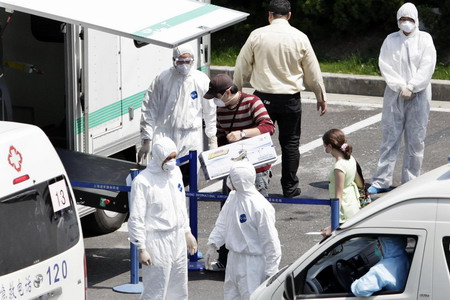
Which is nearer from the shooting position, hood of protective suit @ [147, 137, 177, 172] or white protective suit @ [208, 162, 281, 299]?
white protective suit @ [208, 162, 281, 299]

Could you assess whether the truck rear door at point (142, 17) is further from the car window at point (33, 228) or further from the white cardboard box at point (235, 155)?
the car window at point (33, 228)

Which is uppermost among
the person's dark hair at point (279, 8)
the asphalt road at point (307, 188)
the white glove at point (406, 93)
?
the person's dark hair at point (279, 8)

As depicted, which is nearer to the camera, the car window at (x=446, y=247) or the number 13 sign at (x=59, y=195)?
the car window at (x=446, y=247)

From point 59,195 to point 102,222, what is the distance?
3.61m

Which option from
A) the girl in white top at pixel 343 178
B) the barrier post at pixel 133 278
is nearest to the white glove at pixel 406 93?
the girl in white top at pixel 343 178

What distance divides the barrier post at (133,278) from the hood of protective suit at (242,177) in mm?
1454

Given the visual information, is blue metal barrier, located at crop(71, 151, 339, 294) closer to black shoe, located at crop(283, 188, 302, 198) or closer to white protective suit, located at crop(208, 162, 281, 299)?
white protective suit, located at crop(208, 162, 281, 299)

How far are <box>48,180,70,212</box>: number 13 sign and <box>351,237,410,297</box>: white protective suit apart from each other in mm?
1999

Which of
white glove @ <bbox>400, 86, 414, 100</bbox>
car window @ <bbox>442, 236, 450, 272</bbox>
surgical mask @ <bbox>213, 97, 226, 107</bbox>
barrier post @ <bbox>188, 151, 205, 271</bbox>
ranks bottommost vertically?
barrier post @ <bbox>188, 151, 205, 271</bbox>

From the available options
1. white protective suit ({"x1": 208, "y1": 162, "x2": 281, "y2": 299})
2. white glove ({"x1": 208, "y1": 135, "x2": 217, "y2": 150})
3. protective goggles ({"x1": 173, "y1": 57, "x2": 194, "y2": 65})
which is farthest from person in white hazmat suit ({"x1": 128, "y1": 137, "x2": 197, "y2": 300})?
protective goggles ({"x1": 173, "y1": 57, "x2": 194, "y2": 65})

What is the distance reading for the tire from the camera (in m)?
11.1

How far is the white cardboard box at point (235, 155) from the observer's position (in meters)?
9.75

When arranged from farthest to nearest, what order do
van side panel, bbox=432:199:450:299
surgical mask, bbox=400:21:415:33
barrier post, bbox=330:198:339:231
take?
surgical mask, bbox=400:21:415:33
barrier post, bbox=330:198:339:231
van side panel, bbox=432:199:450:299

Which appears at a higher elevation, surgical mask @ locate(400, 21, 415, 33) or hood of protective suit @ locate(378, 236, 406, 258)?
surgical mask @ locate(400, 21, 415, 33)
